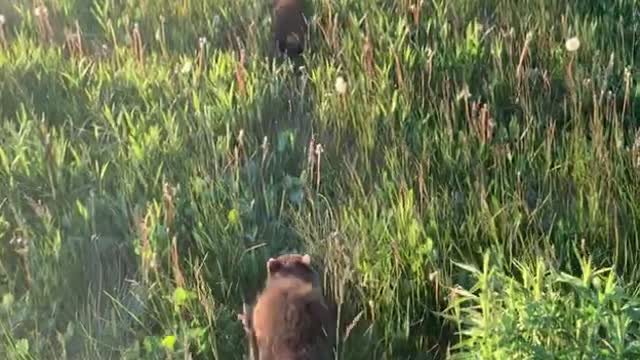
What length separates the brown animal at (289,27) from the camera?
4.30 m

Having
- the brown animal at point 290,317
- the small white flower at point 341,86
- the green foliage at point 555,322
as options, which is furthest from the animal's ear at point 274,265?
the small white flower at point 341,86

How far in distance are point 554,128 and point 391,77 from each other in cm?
75

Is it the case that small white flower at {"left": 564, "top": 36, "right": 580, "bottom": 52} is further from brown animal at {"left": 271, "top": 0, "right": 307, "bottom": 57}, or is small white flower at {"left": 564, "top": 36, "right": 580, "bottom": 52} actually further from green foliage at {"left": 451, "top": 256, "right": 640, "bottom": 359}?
green foliage at {"left": 451, "top": 256, "right": 640, "bottom": 359}

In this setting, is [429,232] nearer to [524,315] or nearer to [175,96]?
[524,315]

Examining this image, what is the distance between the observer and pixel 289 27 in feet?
14.3

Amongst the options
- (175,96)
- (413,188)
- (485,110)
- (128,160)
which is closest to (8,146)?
(128,160)

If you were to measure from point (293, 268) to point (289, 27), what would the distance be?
180 cm

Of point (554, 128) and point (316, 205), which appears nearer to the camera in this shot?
point (316, 205)

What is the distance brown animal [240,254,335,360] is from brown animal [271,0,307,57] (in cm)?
167

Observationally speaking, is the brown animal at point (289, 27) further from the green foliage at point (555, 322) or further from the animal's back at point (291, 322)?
the green foliage at point (555, 322)

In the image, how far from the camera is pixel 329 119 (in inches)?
147

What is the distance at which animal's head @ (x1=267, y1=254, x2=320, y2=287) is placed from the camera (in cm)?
274

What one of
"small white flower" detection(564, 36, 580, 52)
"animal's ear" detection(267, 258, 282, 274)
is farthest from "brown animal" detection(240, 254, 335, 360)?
"small white flower" detection(564, 36, 580, 52)

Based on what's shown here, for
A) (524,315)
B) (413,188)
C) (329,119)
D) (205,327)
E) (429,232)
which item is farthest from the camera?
(329,119)
